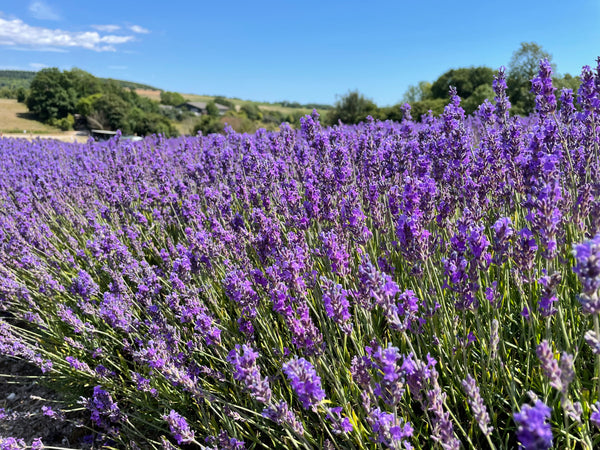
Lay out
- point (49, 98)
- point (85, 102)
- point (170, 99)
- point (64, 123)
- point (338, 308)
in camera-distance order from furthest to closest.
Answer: point (170, 99) < point (49, 98) < point (85, 102) < point (64, 123) < point (338, 308)

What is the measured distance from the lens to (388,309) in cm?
133

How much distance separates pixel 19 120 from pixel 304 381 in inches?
2633

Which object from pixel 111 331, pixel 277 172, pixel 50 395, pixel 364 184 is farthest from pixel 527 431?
pixel 50 395

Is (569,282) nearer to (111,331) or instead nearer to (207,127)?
(111,331)

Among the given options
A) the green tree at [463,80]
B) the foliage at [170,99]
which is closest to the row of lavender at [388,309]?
the green tree at [463,80]

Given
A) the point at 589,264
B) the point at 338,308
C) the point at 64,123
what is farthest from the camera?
the point at 64,123

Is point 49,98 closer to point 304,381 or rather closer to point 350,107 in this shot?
point 350,107

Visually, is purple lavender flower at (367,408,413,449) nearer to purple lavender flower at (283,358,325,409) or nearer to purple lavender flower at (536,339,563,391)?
purple lavender flower at (283,358,325,409)

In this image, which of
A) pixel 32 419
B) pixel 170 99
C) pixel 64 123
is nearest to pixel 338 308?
pixel 32 419

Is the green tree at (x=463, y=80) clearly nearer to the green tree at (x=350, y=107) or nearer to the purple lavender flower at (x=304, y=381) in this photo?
the green tree at (x=350, y=107)

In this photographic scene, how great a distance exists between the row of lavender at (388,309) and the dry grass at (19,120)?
5262 cm

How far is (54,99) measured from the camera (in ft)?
189

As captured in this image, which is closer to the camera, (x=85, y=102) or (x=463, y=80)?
(x=463, y=80)

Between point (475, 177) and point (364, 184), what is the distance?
1129 millimetres
